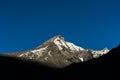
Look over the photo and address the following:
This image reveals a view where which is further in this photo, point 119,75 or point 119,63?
point 119,63

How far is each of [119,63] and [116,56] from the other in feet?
64.0

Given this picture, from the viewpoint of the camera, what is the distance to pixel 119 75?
128m

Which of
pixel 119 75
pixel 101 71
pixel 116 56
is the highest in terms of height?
pixel 116 56

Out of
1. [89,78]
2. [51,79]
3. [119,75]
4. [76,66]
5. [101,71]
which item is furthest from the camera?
[76,66]

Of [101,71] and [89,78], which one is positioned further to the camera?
[101,71]

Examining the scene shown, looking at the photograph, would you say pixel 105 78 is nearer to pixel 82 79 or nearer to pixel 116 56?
pixel 82 79

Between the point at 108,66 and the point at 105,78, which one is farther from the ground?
the point at 108,66

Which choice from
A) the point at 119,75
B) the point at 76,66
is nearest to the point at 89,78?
the point at 119,75

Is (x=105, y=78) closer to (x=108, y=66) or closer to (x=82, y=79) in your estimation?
(x=82, y=79)

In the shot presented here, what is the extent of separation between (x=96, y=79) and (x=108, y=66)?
2382cm

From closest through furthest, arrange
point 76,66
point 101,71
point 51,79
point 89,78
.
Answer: point 89,78 < point 101,71 < point 51,79 < point 76,66

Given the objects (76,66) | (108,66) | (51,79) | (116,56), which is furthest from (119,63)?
(76,66)

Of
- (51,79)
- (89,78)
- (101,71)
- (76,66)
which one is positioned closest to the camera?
(89,78)

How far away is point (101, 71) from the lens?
14812 cm
